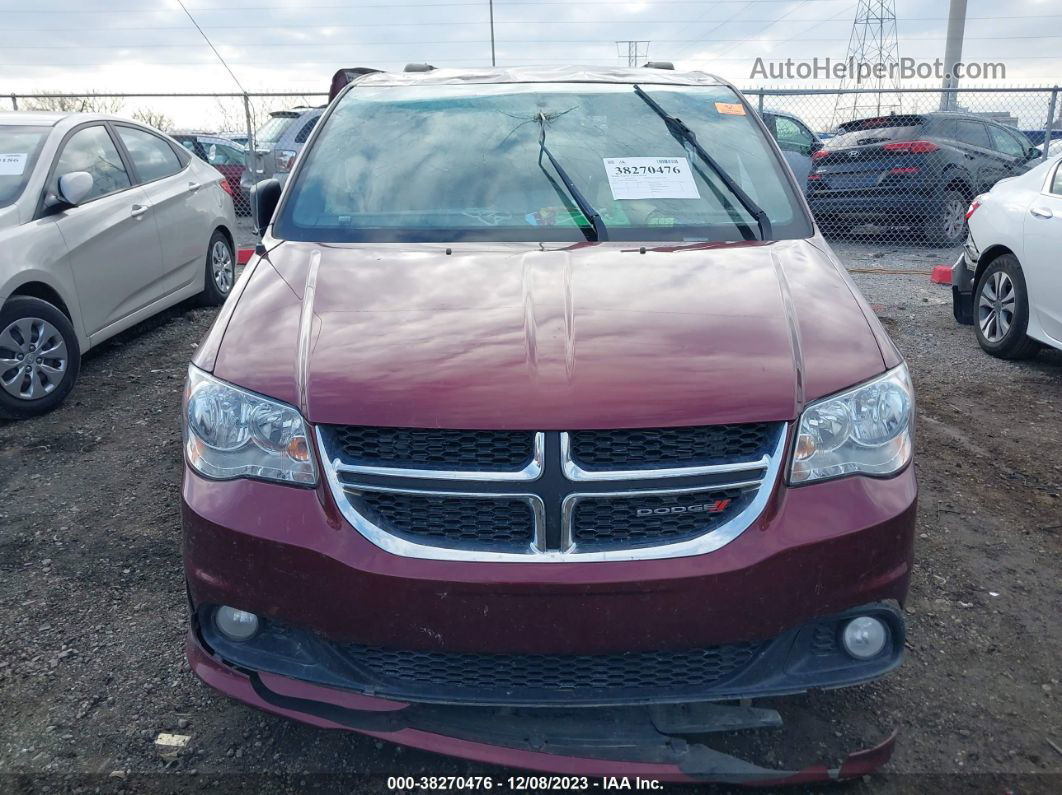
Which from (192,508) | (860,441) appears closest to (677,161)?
(860,441)

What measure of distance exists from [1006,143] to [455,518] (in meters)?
12.2

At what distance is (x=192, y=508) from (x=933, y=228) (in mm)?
10953

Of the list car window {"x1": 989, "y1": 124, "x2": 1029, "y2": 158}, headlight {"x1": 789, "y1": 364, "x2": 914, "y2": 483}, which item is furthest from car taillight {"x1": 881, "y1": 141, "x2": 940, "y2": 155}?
headlight {"x1": 789, "y1": 364, "x2": 914, "y2": 483}

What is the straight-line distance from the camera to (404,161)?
3.39 metres

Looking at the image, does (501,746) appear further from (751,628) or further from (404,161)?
(404,161)

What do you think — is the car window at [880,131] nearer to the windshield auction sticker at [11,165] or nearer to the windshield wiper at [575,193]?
the windshield wiper at [575,193]

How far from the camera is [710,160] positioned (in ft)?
11.2

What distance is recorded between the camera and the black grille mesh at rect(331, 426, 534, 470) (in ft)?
6.83

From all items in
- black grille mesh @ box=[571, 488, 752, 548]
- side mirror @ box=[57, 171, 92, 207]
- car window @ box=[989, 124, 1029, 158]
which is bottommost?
car window @ box=[989, 124, 1029, 158]

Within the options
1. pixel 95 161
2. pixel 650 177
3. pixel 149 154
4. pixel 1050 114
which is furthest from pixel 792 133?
pixel 650 177

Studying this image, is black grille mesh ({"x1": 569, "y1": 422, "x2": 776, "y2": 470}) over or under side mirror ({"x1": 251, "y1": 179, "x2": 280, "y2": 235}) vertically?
under

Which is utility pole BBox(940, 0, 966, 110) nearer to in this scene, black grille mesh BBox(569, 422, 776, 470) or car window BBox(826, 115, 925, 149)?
car window BBox(826, 115, 925, 149)

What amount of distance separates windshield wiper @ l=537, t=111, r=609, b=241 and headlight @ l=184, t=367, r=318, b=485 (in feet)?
4.33

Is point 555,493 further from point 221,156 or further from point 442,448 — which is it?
point 221,156
